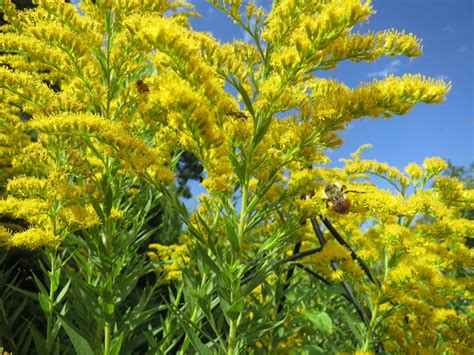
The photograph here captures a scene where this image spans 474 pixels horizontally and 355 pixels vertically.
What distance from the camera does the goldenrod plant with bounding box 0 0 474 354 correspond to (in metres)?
1.77

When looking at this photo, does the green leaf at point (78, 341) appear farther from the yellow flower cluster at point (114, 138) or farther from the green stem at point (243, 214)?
the green stem at point (243, 214)

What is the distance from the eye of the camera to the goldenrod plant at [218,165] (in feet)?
5.82

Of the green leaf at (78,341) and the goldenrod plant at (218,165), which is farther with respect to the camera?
the green leaf at (78,341)

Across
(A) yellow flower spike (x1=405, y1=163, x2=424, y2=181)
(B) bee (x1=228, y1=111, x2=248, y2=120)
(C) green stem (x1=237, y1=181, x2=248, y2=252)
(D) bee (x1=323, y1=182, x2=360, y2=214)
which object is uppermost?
(A) yellow flower spike (x1=405, y1=163, x2=424, y2=181)

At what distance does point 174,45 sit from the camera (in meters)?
1.62

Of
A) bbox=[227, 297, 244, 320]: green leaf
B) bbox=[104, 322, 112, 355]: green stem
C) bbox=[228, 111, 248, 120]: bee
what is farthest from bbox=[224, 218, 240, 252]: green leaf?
bbox=[104, 322, 112, 355]: green stem

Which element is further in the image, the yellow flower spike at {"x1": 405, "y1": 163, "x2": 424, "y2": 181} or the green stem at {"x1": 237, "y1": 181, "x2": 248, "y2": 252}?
the yellow flower spike at {"x1": 405, "y1": 163, "x2": 424, "y2": 181}

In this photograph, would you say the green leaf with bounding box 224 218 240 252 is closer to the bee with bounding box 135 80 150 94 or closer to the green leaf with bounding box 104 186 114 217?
the green leaf with bounding box 104 186 114 217

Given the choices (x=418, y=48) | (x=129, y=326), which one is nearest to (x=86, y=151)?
(x=129, y=326)

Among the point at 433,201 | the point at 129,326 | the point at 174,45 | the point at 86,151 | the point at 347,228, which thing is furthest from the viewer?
the point at 347,228

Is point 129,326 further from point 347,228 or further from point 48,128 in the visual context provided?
point 347,228

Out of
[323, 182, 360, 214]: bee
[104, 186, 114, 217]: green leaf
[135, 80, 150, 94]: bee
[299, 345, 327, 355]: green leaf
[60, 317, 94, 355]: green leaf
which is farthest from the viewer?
[299, 345, 327, 355]: green leaf

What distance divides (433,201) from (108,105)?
245 cm

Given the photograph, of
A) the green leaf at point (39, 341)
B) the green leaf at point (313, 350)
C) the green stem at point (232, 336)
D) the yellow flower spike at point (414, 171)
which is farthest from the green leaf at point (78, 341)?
the yellow flower spike at point (414, 171)
